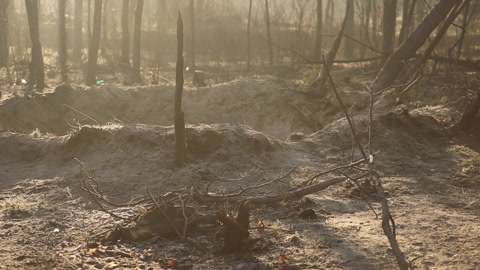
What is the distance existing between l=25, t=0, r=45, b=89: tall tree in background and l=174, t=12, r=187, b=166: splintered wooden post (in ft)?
29.1

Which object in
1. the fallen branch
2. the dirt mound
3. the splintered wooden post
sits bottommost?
the dirt mound

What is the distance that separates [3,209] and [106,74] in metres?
14.8

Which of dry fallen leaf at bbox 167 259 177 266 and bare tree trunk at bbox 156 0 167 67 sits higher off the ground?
bare tree trunk at bbox 156 0 167 67

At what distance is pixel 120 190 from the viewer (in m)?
7.31

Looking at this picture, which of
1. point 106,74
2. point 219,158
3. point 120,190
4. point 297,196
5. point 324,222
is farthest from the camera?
point 106,74

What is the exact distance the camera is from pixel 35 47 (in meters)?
15.4

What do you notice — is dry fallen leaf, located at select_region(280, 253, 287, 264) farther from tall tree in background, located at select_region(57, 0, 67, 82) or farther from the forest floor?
tall tree in background, located at select_region(57, 0, 67, 82)

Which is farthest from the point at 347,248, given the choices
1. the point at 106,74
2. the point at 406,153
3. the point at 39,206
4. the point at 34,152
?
the point at 106,74

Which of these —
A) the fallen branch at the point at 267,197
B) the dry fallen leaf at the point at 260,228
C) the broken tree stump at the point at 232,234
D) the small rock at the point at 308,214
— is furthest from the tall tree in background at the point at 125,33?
the broken tree stump at the point at 232,234

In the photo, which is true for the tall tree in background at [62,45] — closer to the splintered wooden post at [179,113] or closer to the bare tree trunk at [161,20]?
the bare tree trunk at [161,20]

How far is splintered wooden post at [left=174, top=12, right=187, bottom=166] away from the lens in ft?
23.8

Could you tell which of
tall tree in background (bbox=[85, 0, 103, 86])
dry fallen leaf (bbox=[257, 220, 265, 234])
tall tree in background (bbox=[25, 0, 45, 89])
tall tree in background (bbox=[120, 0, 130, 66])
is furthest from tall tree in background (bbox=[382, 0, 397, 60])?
dry fallen leaf (bbox=[257, 220, 265, 234])

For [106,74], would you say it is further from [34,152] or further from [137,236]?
[137,236]

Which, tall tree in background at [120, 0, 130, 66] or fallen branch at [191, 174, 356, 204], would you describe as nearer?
fallen branch at [191, 174, 356, 204]
